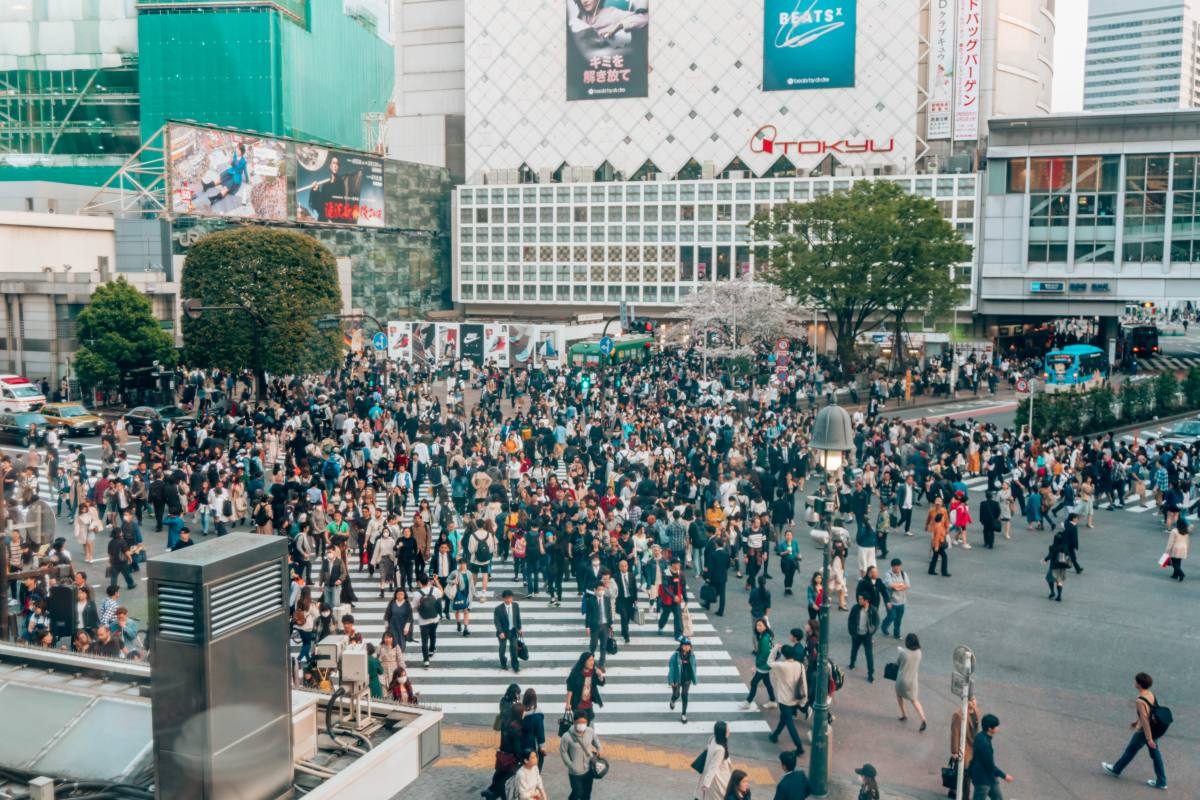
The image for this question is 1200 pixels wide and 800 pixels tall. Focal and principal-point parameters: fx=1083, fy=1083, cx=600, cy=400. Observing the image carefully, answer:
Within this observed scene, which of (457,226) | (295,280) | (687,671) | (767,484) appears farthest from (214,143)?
(687,671)

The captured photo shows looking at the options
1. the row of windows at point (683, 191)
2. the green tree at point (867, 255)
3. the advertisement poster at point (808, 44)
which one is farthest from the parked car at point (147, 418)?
the advertisement poster at point (808, 44)

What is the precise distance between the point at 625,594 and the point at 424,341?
145 ft

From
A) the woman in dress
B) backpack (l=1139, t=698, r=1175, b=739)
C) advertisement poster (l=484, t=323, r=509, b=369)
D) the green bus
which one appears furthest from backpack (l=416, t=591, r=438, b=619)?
advertisement poster (l=484, t=323, r=509, b=369)

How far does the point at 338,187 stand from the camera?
74375 mm

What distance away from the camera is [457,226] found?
89.1m

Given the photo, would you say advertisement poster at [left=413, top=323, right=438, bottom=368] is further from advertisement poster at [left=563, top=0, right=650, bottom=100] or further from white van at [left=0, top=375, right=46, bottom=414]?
advertisement poster at [left=563, top=0, right=650, bottom=100]

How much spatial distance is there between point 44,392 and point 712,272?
47.2m

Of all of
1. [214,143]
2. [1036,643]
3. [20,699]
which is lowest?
[1036,643]

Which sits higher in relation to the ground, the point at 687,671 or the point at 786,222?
the point at 786,222

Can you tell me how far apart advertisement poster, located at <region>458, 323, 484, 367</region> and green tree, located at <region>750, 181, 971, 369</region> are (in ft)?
52.7

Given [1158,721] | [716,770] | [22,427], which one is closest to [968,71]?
[22,427]

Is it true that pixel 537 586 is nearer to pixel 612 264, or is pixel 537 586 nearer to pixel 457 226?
pixel 612 264

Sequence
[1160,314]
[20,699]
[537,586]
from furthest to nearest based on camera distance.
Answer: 1. [1160,314]
2. [537,586]
3. [20,699]

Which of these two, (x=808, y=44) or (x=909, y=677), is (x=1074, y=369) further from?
(x=808, y=44)
